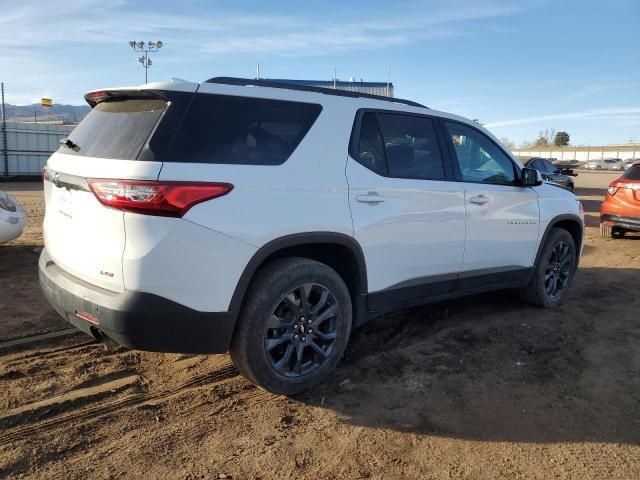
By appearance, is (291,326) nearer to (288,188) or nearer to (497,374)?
(288,188)

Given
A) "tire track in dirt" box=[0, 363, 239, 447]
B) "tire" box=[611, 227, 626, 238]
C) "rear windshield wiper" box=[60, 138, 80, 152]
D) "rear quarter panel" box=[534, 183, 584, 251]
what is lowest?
"tire track in dirt" box=[0, 363, 239, 447]

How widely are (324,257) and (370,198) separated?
0.51 meters

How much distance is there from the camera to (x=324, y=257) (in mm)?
3758

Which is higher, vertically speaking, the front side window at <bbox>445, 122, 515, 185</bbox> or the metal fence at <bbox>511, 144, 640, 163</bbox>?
the metal fence at <bbox>511, 144, 640, 163</bbox>

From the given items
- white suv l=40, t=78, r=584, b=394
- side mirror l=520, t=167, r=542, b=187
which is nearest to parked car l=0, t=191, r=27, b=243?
white suv l=40, t=78, r=584, b=394

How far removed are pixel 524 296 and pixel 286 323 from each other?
3.23 meters

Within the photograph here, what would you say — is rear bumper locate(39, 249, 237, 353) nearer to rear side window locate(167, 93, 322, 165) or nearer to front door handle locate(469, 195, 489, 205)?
rear side window locate(167, 93, 322, 165)

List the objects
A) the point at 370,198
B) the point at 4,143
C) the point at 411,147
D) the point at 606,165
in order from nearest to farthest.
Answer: the point at 370,198 → the point at 411,147 → the point at 4,143 → the point at 606,165

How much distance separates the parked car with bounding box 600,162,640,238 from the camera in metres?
9.81

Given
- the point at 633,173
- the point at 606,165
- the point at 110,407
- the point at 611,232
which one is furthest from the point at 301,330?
the point at 606,165

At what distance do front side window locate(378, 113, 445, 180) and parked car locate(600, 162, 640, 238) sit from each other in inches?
279

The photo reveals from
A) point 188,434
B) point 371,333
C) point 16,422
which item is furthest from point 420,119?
point 16,422

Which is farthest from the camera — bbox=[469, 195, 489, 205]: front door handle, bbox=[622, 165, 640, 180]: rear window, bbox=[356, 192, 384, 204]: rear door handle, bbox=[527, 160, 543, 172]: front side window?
bbox=[527, 160, 543, 172]: front side window

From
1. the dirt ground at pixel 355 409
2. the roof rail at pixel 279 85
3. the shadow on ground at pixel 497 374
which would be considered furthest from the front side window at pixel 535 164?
the roof rail at pixel 279 85
